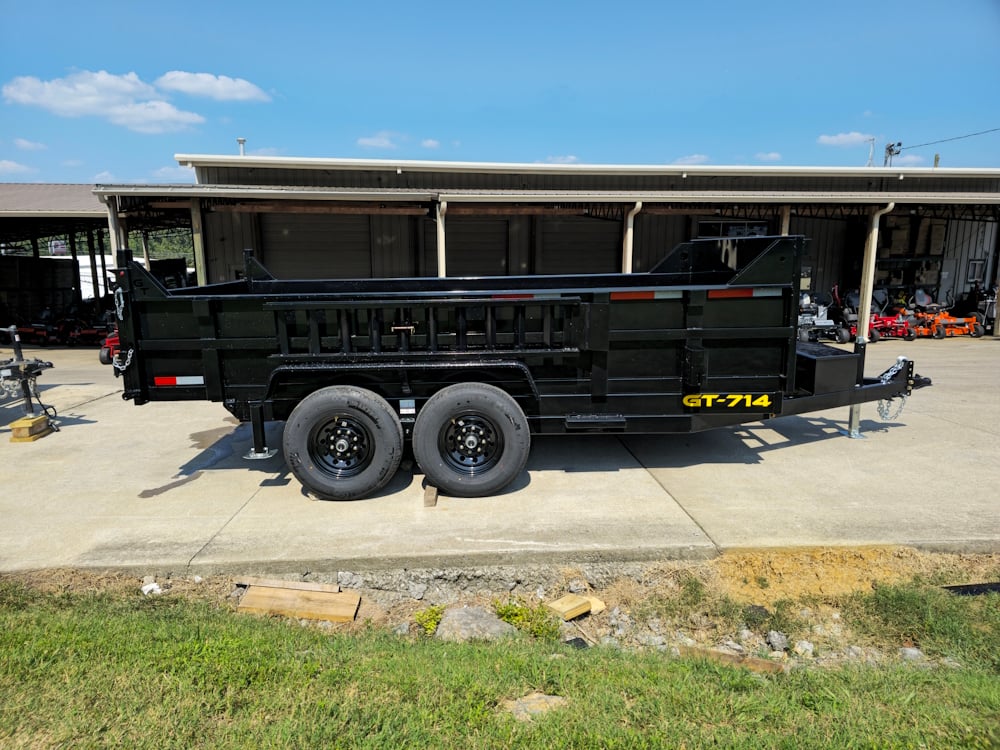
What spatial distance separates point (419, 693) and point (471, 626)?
2.77ft

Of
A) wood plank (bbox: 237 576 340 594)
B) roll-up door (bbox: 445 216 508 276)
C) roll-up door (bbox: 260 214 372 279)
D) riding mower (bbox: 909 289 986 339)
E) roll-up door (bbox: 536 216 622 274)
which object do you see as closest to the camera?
wood plank (bbox: 237 576 340 594)

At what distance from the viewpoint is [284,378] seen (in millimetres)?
4984

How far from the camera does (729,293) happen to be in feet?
16.3

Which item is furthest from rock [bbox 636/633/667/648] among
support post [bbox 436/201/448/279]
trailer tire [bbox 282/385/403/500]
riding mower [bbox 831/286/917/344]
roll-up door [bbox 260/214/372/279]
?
riding mower [bbox 831/286/917/344]

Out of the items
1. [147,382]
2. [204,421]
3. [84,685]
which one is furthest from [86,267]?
[84,685]

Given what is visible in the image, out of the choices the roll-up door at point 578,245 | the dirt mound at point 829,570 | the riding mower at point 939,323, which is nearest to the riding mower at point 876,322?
the riding mower at point 939,323

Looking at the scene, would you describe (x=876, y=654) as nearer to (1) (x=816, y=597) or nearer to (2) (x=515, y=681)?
(1) (x=816, y=597)

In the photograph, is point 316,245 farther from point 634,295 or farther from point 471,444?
point 634,295

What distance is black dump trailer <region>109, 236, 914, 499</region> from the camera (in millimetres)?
4848

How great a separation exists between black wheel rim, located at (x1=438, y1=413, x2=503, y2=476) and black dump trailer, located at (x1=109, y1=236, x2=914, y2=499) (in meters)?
0.01

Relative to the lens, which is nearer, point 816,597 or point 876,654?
point 876,654

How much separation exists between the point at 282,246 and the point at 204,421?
33.7 feet

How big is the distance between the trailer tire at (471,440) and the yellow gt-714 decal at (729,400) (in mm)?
1472

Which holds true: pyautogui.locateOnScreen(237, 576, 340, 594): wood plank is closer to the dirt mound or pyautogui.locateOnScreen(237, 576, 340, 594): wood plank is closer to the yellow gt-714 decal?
the dirt mound
